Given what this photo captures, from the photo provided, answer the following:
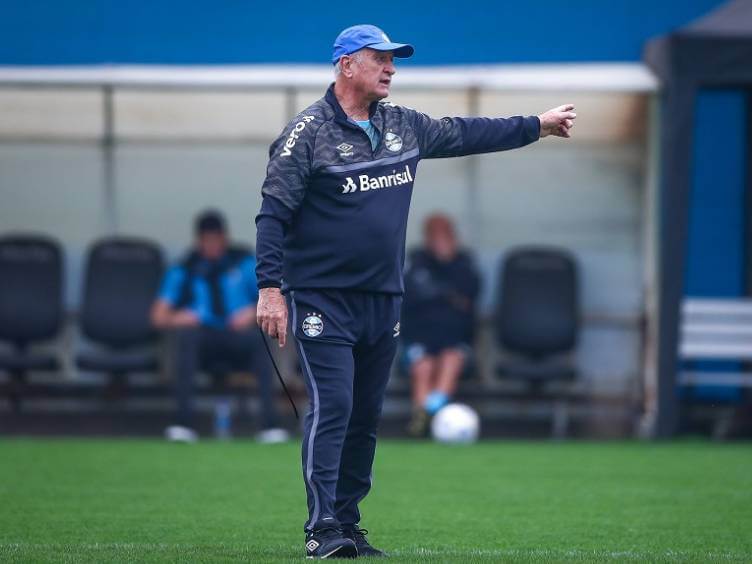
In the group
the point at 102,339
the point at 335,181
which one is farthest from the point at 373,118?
the point at 102,339

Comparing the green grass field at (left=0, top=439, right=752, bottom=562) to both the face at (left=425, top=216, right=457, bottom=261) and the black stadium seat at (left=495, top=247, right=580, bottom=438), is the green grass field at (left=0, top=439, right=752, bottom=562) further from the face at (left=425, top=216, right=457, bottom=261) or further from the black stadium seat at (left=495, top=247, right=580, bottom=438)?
the face at (left=425, top=216, right=457, bottom=261)

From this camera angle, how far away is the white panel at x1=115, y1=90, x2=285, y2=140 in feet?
44.1

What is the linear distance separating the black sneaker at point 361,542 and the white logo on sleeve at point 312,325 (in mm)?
788

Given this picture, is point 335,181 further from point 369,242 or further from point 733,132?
point 733,132

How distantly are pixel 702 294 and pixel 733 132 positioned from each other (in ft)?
4.67

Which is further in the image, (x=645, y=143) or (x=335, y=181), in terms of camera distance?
(x=645, y=143)

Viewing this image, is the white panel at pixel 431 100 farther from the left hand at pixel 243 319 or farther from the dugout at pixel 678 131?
the left hand at pixel 243 319

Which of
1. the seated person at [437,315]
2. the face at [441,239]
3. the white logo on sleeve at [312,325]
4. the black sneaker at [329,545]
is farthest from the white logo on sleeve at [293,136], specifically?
the face at [441,239]

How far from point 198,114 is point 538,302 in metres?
3.42

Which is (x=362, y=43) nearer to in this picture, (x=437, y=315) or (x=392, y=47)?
(x=392, y=47)

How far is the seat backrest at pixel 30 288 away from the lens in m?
13.2

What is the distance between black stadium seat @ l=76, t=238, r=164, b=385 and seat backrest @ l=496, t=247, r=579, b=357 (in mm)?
3036

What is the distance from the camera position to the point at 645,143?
523 inches

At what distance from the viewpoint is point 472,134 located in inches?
246
